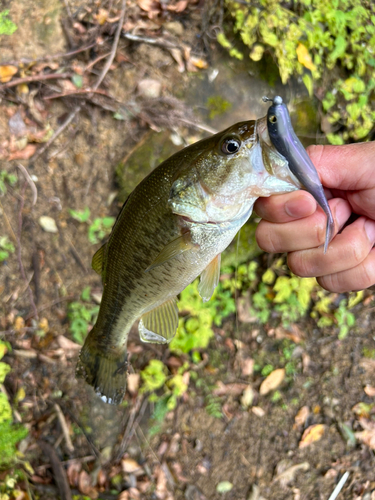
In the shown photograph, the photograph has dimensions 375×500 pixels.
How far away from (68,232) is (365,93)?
3.49 m

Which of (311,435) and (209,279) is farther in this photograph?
(311,435)

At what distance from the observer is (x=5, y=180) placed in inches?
139

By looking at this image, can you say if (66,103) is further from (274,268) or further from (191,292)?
(274,268)

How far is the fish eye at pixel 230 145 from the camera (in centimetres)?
162

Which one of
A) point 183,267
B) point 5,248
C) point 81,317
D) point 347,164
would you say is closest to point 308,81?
point 347,164

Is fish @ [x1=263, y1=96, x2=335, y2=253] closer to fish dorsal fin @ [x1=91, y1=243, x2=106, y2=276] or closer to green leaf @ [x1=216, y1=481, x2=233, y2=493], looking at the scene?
fish dorsal fin @ [x1=91, y1=243, x2=106, y2=276]

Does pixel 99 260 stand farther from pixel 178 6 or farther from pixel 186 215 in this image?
pixel 178 6

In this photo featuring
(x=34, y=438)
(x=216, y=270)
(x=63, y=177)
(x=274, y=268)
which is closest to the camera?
(x=216, y=270)

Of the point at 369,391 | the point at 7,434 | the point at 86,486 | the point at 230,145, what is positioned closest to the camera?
the point at 230,145

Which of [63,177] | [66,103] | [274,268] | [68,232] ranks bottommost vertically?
[274,268]

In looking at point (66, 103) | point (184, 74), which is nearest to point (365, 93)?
point (184, 74)

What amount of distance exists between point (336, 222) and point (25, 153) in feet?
9.92

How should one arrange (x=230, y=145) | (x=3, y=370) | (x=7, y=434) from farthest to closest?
1. (x=3, y=370)
2. (x=7, y=434)
3. (x=230, y=145)

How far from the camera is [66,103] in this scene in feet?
11.8
